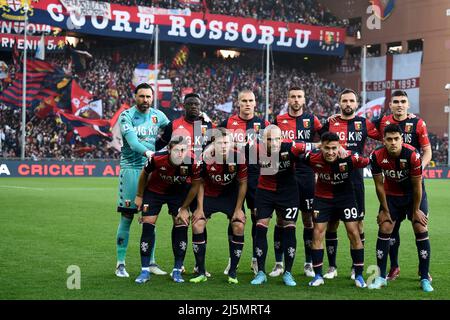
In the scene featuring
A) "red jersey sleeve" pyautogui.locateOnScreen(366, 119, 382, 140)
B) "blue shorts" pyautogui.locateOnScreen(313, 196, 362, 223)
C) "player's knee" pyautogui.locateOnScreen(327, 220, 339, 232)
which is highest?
"red jersey sleeve" pyautogui.locateOnScreen(366, 119, 382, 140)

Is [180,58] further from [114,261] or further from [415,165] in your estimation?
[415,165]

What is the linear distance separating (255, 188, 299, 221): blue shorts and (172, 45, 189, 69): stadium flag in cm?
3713

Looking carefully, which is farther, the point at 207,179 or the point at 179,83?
the point at 179,83

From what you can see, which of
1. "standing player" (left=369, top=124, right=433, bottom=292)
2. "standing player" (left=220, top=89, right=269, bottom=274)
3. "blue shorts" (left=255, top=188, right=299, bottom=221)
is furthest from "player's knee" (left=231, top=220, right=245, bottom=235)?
"standing player" (left=369, top=124, right=433, bottom=292)

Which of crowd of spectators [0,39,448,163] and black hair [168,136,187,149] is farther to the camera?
crowd of spectators [0,39,448,163]

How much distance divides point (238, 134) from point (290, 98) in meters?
0.89

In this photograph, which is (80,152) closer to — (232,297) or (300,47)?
(300,47)

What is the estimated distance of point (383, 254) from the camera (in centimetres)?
866

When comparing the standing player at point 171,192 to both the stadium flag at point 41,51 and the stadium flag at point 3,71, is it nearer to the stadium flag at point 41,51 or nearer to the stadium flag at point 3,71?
the stadium flag at point 41,51

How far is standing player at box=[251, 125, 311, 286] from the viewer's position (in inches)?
345

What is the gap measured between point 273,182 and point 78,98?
1131 inches

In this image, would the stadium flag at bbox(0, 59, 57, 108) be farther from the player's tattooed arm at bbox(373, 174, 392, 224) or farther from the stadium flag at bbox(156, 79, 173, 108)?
the player's tattooed arm at bbox(373, 174, 392, 224)

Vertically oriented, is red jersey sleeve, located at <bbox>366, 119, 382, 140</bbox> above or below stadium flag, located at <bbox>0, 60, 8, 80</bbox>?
below

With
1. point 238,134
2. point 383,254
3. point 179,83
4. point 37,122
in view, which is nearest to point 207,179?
point 238,134
